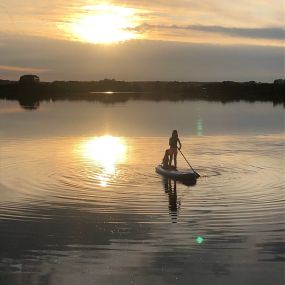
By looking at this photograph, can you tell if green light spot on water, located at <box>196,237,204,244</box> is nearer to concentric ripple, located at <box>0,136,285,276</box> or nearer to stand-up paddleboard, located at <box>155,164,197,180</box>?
concentric ripple, located at <box>0,136,285,276</box>

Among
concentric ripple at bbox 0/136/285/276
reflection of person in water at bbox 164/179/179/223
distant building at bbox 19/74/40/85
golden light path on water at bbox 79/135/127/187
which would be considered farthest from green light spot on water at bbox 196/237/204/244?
distant building at bbox 19/74/40/85

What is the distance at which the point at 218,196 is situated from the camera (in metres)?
19.8

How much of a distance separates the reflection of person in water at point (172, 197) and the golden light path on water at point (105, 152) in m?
2.57

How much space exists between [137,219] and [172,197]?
3.80 m

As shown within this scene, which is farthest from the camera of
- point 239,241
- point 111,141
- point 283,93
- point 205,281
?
point 283,93

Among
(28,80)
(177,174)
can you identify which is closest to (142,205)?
(177,174)

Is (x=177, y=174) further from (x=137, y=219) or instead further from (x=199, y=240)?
(x=199, y=240)

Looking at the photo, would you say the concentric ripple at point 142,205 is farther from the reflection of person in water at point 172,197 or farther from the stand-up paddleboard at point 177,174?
the stand-up paddleboard at point 177,174

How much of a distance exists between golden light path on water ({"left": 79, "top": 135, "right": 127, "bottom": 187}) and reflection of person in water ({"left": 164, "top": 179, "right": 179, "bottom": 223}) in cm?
257

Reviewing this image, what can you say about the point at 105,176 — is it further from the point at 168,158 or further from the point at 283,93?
the point at 283,93

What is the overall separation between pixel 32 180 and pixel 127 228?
28.5ft

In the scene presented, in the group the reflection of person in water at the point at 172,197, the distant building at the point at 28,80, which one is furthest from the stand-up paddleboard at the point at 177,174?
the distant building at the point at 28,80

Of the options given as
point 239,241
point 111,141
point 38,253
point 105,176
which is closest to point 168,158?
point 105,176

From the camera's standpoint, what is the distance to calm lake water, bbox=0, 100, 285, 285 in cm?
1181
